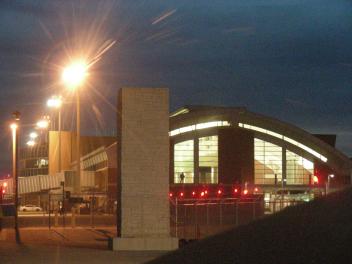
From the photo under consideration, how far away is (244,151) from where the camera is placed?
94000mm

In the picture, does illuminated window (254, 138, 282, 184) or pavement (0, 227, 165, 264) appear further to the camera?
illuminated window (254, 138, 282, 184)

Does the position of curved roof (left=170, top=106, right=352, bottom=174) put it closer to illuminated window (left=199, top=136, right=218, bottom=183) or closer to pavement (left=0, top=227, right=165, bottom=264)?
illuminated window (left=199, top=136, right=218, bottom=183)

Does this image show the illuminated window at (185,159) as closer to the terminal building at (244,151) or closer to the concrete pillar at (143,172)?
the terminal building at (244,151)

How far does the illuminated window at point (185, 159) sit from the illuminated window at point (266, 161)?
311 inches

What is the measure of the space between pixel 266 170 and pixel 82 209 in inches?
1212

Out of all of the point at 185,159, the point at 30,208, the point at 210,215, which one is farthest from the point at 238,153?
the point at 210,215

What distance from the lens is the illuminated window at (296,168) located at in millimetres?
94688

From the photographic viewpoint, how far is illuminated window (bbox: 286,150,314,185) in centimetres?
9469

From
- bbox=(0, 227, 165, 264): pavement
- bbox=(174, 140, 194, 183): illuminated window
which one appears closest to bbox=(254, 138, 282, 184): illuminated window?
bbox=(174, 140, 194, 183): illuminated window

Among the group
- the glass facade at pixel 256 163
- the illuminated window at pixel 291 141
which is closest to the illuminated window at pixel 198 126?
the glass facade at pixel 256 163

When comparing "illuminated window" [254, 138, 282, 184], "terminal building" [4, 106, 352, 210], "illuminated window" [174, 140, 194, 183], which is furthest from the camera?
"illuminated window" [254, 138, 282, 184]

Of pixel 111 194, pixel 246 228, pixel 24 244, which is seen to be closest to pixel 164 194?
pixel 24 244

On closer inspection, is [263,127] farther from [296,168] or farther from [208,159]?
[208,159]

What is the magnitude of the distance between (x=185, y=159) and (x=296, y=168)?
13760 millimetres
